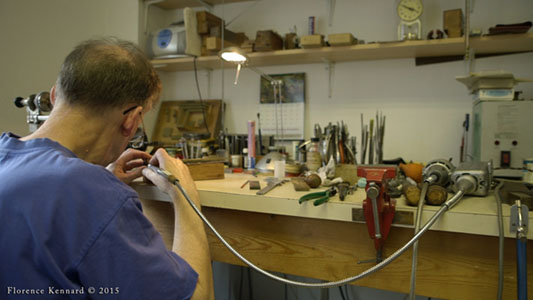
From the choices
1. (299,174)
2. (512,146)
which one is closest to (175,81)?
(299,174)

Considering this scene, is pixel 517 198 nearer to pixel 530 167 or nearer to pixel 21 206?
pixel 530 167

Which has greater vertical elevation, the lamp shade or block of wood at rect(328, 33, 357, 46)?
block of wood at rect(328, 33, 357, 46)

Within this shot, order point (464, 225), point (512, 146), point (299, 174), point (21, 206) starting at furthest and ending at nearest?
point (512, 146) → point (299, 174) → point (464, 225) → point (21, 206)

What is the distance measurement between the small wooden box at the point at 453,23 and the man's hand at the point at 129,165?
1.54 metres

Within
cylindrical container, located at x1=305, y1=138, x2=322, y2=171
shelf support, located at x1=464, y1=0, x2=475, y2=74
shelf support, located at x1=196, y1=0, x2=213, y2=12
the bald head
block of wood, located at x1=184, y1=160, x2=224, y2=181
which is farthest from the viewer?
shelf support, located at x1=196, y1=0, x2=213, y2=12

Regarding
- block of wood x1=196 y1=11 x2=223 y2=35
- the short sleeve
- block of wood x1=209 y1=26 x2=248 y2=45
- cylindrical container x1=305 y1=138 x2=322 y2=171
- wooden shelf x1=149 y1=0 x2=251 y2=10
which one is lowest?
the short sleeve

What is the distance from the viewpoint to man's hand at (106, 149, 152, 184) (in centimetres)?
103

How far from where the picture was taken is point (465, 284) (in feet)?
2.59

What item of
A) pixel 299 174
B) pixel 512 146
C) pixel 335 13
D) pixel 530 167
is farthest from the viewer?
pixel 335 13

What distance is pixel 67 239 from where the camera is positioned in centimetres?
49

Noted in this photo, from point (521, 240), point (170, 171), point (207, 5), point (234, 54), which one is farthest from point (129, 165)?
point (207, 5)

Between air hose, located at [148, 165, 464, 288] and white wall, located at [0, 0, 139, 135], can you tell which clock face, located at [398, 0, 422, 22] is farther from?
white wall, located at [0, 0, 139, 135]

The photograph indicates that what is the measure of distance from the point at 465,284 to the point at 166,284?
67cm

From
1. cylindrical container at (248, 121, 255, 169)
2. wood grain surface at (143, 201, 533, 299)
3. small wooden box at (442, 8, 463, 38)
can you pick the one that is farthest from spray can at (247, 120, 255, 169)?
small wooden box at (442, 8, 463, 38)
